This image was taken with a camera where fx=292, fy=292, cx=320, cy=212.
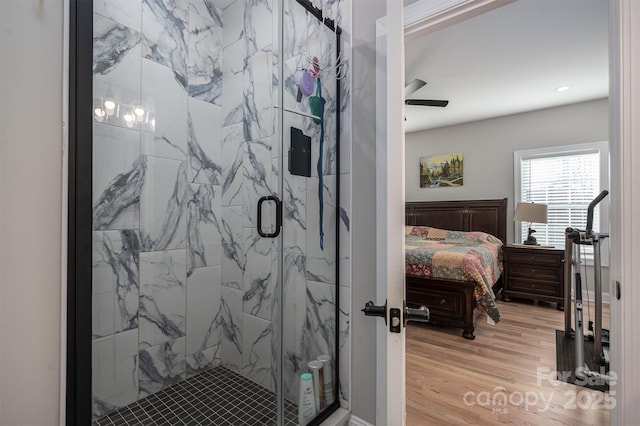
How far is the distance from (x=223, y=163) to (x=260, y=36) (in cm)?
86

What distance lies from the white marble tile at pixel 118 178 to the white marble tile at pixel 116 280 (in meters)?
0.07

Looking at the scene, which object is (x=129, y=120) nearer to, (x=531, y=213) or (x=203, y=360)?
(x=203, y=360)

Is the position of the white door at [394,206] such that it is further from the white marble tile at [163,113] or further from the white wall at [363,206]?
the white marble tile at [163,113]

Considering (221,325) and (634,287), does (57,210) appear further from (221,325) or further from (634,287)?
(634,287)

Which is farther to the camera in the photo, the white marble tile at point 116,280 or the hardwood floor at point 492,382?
the hardwood floor at point 492,382

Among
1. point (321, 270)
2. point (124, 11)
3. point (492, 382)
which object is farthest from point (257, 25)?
point (492, 382)

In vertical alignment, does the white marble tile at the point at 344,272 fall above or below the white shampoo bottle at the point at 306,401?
above

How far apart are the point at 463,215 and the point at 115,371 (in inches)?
196

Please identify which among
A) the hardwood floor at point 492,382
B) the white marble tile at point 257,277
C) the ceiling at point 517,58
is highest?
the ceiling at point 517,58

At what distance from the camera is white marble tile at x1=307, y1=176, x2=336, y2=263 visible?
5.01ft

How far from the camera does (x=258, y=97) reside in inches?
70.2

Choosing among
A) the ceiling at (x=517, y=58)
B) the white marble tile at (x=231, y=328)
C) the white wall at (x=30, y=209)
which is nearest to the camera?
the white wall at (x=30, y=209)

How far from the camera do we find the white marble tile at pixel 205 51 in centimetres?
197

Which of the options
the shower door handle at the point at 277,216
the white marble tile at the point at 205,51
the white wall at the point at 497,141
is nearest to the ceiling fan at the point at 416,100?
the white wall at the point at 497,141
